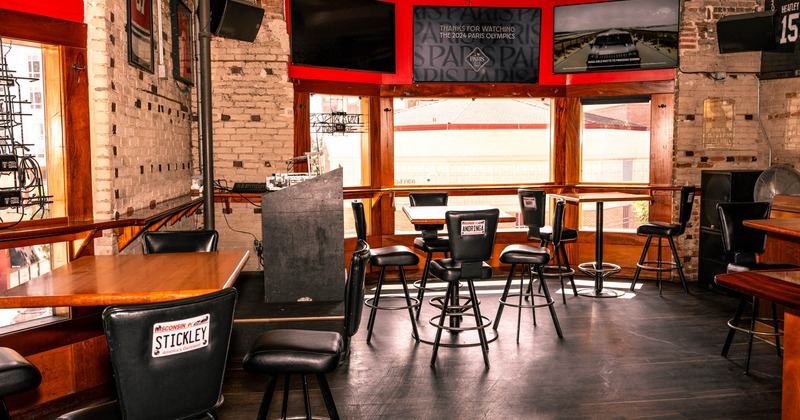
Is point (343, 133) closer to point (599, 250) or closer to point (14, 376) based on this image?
point (599, 250)

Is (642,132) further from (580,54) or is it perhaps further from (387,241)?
(387,241)

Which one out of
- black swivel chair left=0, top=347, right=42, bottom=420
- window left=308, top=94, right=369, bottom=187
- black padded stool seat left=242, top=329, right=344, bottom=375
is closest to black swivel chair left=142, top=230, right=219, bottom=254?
black padded stool seat left=242, top=329, right=344, bottom=375

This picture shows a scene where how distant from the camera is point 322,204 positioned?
4.45 metres

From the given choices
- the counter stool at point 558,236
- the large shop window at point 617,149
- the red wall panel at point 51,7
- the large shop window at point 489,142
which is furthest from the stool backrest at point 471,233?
the large shop window at point 617,149

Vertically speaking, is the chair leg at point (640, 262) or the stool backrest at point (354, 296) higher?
the stool backrest at point (354, 296)

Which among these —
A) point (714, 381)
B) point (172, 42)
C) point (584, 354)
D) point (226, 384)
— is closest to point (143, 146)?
point (172, 42)

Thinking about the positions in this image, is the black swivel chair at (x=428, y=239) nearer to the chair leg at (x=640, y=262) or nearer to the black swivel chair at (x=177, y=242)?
the black swivel chair at (x=177, y=242)

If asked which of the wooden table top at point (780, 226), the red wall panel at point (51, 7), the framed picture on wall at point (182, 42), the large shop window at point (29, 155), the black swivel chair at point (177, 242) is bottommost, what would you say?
the black swivel chair at point (177, 242)

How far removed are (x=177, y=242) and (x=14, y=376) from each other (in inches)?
72.6

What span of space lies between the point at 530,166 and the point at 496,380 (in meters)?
4.47

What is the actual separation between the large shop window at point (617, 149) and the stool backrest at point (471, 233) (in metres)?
3.92

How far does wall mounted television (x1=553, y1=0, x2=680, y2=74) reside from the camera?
7.68m

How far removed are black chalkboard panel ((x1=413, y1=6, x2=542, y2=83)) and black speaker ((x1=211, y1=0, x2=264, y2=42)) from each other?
7.57 ft

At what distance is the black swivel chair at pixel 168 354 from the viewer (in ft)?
7.07
